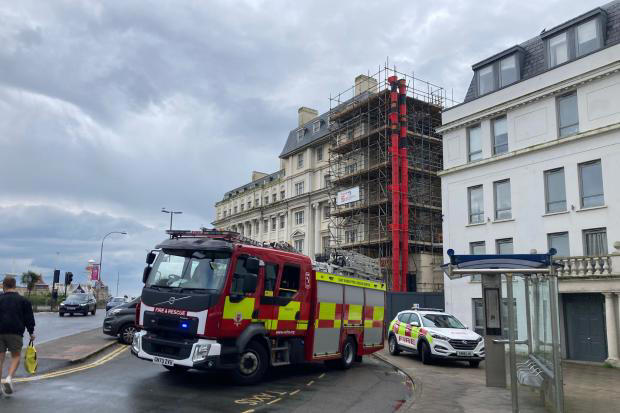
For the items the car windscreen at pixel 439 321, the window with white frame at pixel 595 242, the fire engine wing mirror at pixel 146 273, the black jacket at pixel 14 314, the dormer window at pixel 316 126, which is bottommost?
the car windscreen at pixel 439 321

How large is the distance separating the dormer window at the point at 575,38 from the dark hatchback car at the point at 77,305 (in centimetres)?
3242

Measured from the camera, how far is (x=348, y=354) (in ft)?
50.1

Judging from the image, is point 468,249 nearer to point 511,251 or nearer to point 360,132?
point 511,251

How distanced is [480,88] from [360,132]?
627 inches

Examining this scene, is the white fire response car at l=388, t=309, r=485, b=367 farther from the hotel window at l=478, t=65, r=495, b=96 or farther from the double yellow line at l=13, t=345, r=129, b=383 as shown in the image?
the hotel window at l=478, t=65, r=495, b=96

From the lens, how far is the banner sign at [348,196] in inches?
1668

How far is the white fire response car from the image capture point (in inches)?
669

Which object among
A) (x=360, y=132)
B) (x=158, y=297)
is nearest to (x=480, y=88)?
(x=360, y=132)

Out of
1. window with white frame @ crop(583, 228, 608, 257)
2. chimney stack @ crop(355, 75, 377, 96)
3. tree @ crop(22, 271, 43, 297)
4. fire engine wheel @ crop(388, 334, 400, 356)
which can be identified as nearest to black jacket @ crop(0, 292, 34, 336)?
fire engine wheel @ crop(388, 334, 400, 356)

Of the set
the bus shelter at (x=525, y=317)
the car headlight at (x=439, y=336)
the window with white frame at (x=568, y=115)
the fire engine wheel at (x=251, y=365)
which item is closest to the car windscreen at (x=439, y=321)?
the car headlight at (x=439, y=336)

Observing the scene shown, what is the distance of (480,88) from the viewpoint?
96.3ft

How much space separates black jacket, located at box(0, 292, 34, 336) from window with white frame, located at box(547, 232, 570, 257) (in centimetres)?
2132

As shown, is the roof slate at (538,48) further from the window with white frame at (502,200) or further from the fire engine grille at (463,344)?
the fire engine grille at (463,344)

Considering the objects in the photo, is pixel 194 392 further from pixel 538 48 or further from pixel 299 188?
pixel 299 188
